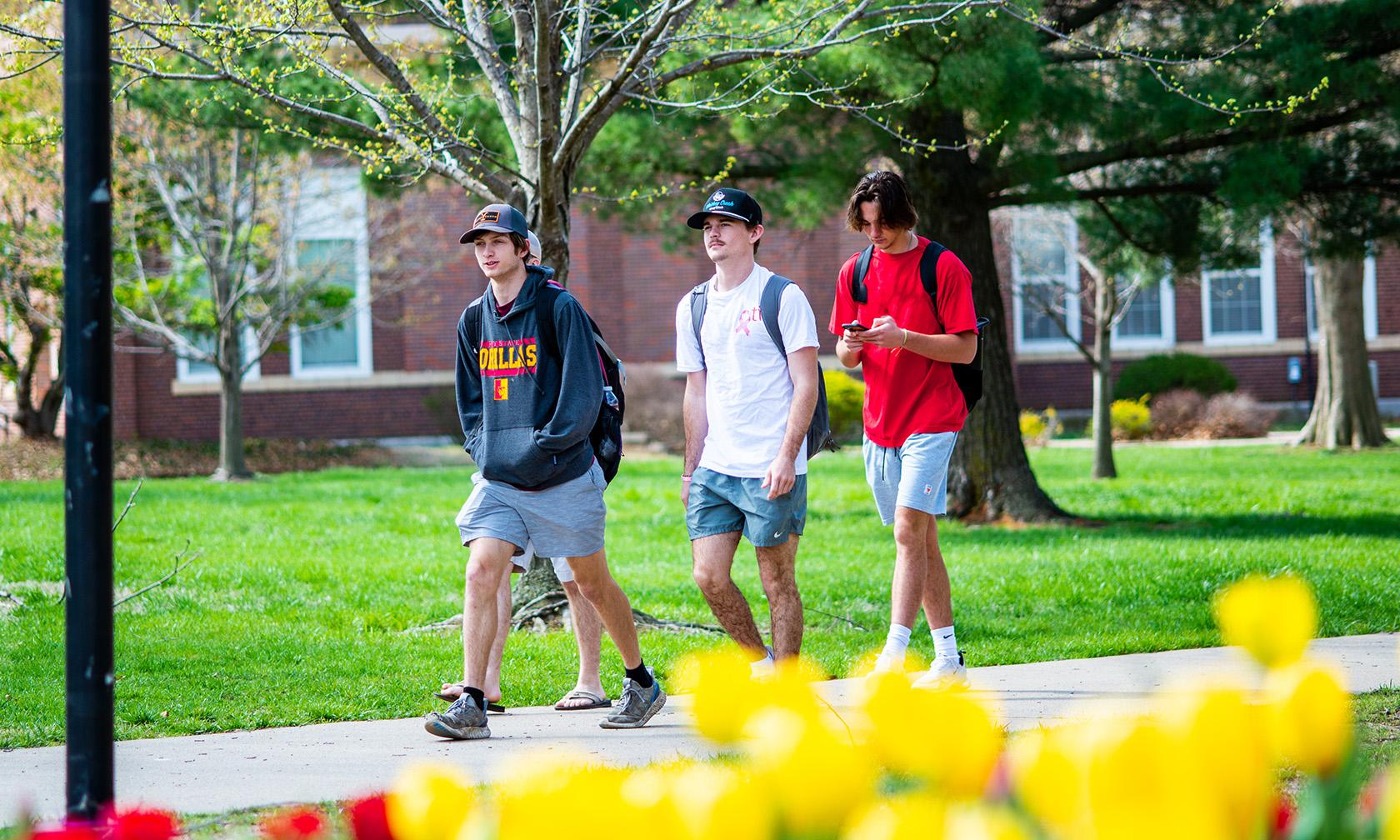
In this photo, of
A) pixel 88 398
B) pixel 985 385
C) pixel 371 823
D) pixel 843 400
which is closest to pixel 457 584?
pixel 985 385

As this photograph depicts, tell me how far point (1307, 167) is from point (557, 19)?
6797 mm

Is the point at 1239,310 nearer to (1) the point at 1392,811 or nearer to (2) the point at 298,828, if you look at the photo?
(2) the point at 298,828

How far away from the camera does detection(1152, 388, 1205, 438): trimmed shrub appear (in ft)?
86.9

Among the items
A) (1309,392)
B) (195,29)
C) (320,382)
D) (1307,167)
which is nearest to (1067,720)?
(195,29)

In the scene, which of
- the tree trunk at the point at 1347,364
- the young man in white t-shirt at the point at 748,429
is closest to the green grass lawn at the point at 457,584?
the young man in white t-shirt at the point at 748,429

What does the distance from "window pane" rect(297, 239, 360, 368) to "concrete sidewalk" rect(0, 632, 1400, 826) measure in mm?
15130

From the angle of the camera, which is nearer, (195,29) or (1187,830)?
(1187,830)

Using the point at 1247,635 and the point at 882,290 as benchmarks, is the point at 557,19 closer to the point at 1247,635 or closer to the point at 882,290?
the point at 882,290

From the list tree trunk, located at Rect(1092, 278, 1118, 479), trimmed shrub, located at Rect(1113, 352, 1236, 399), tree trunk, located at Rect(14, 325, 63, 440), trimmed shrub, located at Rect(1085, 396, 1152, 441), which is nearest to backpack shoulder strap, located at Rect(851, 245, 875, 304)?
tree trunk, located at Rect(1092, 278, 1118, 479)

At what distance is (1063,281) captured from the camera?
27016mm

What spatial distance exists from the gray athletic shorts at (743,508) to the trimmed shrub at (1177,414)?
74.0ft

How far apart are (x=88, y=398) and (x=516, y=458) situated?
9.09ft

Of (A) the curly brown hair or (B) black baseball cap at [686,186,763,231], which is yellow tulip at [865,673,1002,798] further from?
(A) the curly brown hair

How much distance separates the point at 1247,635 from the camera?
0.96 meters
